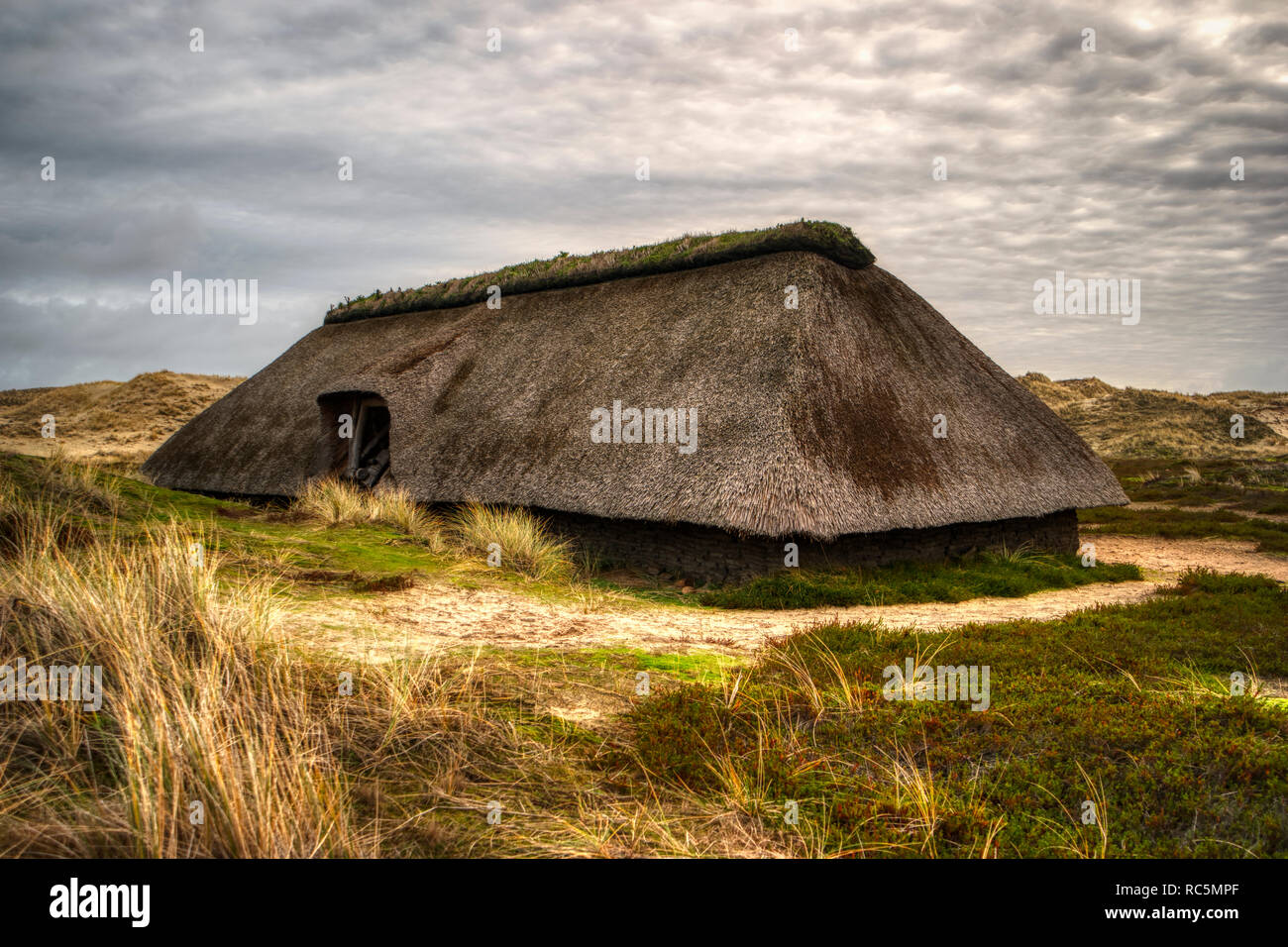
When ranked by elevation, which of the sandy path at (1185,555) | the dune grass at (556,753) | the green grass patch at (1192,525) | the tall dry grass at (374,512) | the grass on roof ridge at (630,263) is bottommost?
the sandy path at (1185,555)

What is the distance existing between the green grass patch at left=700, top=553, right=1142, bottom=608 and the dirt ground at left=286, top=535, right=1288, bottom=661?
27 centimetres

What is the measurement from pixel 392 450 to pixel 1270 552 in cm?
1845

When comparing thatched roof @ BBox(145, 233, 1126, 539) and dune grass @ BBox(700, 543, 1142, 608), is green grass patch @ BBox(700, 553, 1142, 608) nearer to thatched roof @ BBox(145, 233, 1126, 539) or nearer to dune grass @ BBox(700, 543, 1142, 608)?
dune grass @ BBox(700, 543, 1142, 608)

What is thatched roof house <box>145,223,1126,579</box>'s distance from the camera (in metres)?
11.4

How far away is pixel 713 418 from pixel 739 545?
6.98 ft

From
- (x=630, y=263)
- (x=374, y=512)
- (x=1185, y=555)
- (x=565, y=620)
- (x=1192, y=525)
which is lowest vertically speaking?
(x=1185, y=555)

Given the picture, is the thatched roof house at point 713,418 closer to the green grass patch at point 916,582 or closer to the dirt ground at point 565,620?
the green grass patch at point 916,582

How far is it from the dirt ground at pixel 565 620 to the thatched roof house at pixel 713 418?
150 centimetres

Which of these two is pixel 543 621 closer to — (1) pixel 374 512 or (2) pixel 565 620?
(2) pixel 565 620

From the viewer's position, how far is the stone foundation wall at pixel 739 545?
442 inches

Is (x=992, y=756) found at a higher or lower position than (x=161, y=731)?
lower

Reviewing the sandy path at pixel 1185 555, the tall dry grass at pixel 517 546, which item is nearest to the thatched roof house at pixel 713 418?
the tall dry grass at pixel 517 546

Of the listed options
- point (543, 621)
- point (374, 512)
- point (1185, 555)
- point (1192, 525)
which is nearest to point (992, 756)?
point (543, 621)

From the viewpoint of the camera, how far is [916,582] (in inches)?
456
